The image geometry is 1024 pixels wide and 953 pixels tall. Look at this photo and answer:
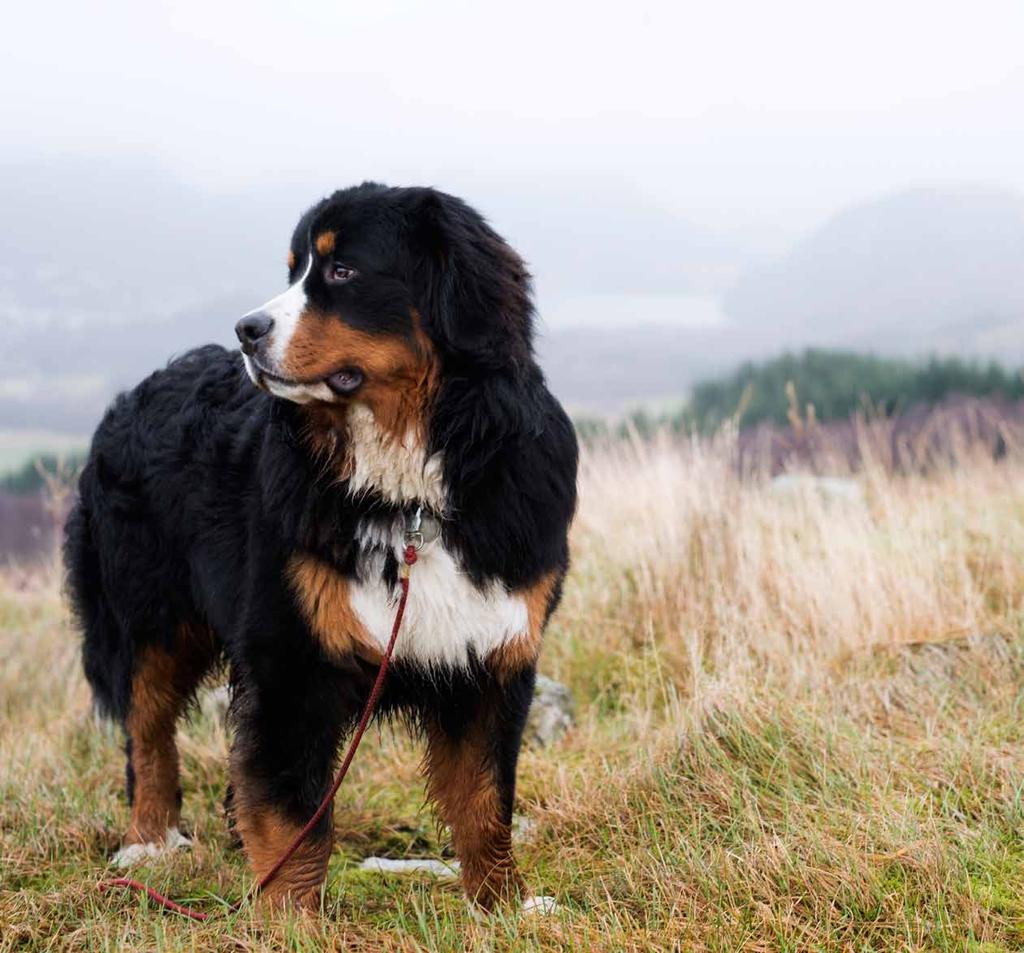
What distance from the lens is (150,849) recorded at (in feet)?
13.1

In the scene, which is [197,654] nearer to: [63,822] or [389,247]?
[63,822]

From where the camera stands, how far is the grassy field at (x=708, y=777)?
3.02 m

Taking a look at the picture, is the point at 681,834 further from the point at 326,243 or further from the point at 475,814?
the point at 326,243

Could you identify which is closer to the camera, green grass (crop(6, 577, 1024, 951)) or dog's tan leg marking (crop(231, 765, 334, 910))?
green grass (crop(6, 577, 1024, 951))

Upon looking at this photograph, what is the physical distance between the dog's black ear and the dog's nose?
1.41ft

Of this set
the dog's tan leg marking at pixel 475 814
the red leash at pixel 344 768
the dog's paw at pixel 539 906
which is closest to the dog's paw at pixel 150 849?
the red leash at pixel 344 768

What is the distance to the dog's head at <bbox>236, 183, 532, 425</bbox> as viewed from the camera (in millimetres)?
3072

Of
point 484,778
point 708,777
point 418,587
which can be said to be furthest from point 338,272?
point 708,777

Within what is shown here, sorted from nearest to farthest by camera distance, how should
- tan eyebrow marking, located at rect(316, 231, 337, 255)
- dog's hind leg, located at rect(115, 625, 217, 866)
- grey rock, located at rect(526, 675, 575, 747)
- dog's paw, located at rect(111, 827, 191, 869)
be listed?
tan eyebrow marking, located at rect(316, 231, 337, 255)
dog's paw, located at rect(111, 827, 191, 869)
dog's hind leg, located at rect(115, 625, 217, 866)
grey rock, located at rect(526, 675, 575, 747)

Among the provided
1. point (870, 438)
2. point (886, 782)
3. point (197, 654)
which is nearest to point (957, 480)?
point (870, 438)

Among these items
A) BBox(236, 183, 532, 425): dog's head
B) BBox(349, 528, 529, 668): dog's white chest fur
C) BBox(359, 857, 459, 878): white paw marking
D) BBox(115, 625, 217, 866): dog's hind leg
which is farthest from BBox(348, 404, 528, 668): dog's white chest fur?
BBox(115, 625, 217, 866): dog's hind leg

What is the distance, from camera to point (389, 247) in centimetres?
326

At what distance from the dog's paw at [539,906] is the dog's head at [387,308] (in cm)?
139

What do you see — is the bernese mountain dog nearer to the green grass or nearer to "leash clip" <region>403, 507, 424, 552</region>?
"leash clip" <region>403, 507, 424, 552</region>
